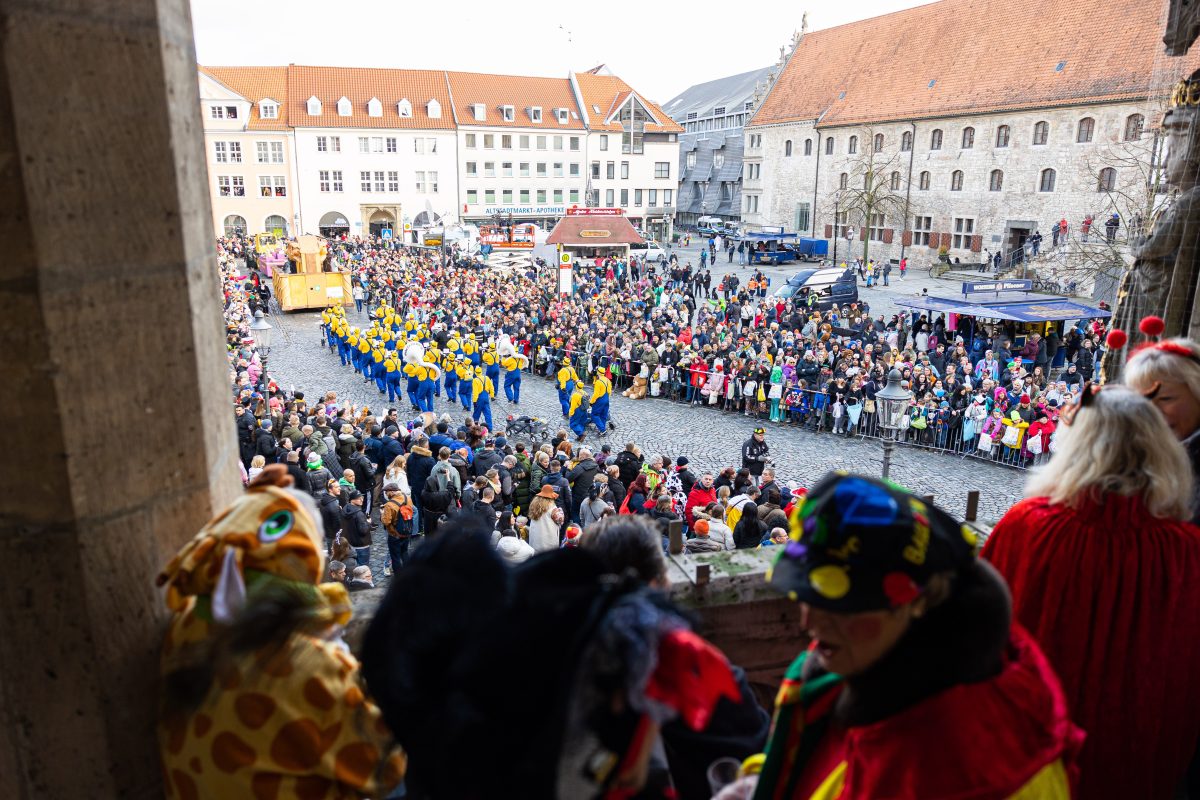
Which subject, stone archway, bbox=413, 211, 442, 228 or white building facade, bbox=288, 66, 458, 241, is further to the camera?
white building facade, bbox=288, 66, 458, 241

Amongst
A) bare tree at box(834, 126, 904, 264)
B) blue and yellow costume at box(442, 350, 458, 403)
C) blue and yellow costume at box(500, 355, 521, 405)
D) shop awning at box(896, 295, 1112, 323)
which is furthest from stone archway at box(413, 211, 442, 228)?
shop awning at box(896, 295, 1112, 323)

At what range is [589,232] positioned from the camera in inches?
1658

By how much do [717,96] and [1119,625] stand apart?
80.7 m

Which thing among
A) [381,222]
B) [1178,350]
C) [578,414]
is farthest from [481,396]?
[381,222]

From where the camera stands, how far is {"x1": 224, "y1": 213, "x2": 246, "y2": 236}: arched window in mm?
57162

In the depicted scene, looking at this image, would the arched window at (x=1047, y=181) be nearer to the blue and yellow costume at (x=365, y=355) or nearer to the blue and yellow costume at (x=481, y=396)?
the blue and yellow costume at (x=481, y=396)

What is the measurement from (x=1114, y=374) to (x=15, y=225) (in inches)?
224

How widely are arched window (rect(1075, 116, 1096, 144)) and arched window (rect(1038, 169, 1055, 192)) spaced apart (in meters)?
1.85

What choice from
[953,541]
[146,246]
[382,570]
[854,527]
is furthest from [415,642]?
[382,570]

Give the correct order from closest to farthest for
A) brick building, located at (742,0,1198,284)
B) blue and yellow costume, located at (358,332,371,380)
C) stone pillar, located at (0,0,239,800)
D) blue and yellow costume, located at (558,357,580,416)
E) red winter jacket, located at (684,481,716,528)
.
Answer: stone pillar, located at (0,0,239,800), red winter jacket, located at (684,481,716,528), blue and yellow costume, located at (558,357,580,416), blue and yellow costume, located at (358,332,371,380), brick building, located at (742,0,1198,284)

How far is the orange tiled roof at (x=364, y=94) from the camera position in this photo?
2274 inches

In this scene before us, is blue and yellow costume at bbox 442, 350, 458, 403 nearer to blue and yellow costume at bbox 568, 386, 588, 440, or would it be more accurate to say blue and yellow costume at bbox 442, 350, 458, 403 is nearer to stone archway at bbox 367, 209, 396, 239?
blue and yellow costume at bbox 568, 386, 588, 440

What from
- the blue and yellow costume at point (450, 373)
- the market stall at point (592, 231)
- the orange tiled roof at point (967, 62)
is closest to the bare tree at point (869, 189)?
the orange tiled roof at point (967, 62)

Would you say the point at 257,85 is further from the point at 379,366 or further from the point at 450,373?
the point at 450,373
